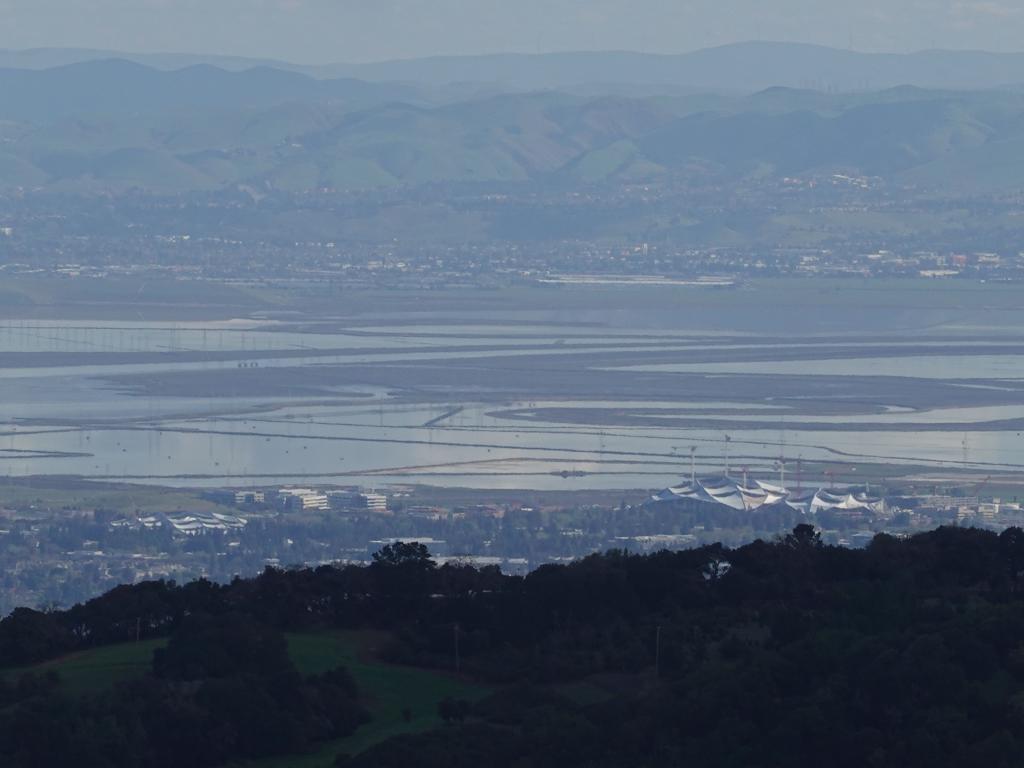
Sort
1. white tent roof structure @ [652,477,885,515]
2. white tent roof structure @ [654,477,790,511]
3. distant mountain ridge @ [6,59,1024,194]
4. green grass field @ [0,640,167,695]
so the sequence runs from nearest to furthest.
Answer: green grass field @ [0,640,167,695] < white tent roof structure @ [652,477,885,515] < white tent roof structure @ [654,477,790,511] < distant mountain ridge @ [6,59,1024,194]

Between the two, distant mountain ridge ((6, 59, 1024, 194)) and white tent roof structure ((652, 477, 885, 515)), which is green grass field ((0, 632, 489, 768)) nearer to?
white tent roof structure ((652, 477, 885, 515))

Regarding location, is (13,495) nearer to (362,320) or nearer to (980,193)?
(362,320)

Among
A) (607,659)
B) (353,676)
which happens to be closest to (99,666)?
(353,676)

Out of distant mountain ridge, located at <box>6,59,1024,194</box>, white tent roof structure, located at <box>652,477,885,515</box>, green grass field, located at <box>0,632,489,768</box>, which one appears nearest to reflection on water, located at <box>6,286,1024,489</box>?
white tent roof structure, located at <box>652,477,885,515</box>

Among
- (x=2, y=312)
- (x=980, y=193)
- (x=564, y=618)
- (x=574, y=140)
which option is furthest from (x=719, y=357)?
(x=574, y=140)

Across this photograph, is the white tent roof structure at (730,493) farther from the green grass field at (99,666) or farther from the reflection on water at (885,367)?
the reflection on water at (885,367)

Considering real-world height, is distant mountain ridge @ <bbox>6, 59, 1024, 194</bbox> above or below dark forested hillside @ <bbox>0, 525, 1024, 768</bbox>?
above

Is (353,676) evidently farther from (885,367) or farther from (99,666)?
(885,367)

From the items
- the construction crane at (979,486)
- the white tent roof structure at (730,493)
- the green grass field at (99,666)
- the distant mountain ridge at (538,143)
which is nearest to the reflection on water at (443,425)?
the construction crane at (979,486)
